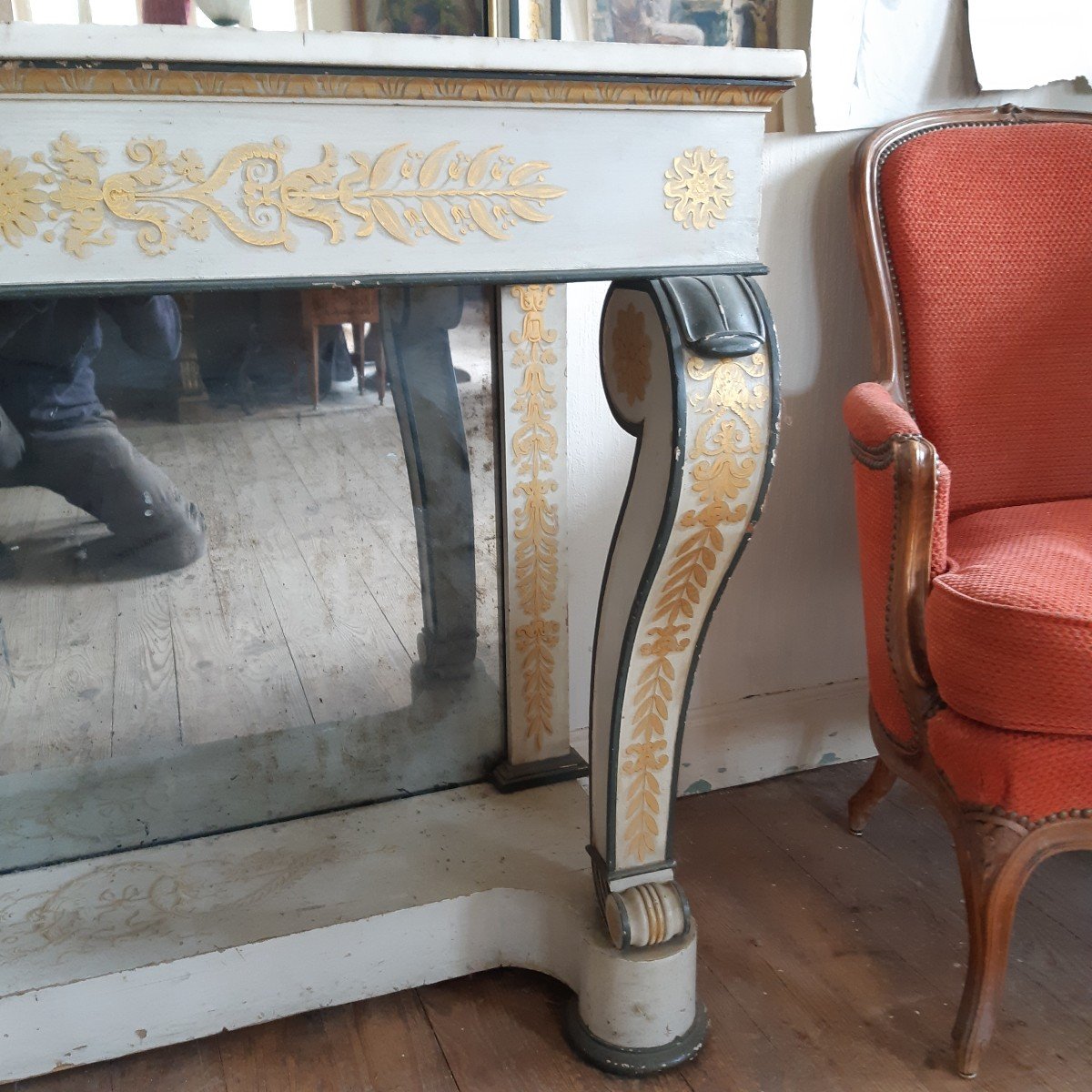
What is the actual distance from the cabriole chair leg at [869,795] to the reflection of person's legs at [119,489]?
2.97 ft

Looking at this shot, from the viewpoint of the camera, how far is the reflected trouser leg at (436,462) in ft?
3.82

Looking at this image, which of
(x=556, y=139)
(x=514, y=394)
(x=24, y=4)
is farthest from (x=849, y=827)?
(x=24, y=4)

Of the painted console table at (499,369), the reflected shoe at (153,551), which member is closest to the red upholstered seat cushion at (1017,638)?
the painted console table at (499,369)

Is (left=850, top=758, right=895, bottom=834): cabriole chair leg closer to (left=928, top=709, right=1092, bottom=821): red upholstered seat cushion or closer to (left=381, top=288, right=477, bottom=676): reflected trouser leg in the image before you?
(left=928, top=709, right=1092, bottom=821): red upholstered seat cushion

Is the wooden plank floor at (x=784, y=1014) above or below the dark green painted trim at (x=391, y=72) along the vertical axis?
below

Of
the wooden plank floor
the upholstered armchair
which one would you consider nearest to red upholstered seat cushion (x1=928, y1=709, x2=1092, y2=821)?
the upholstered armchair

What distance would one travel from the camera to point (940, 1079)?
3.44 ft

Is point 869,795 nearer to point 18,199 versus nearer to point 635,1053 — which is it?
point 635,1053

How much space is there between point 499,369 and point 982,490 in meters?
0.64

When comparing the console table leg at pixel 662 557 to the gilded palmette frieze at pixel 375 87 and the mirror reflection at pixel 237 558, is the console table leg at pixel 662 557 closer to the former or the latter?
the gilded palmette frieze at pixel 375 87

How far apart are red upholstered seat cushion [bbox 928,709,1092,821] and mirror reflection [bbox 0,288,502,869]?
0.55 meters

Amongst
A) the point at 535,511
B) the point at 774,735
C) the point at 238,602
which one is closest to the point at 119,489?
the point at 238,602

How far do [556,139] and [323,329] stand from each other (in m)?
0.44

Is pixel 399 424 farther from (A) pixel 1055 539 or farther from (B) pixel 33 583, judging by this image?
(A) pixel 1055 539
